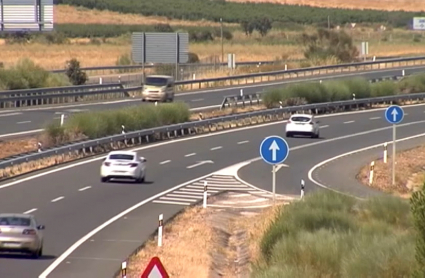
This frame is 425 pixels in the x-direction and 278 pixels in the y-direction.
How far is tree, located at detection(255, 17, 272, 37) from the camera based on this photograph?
145900mm

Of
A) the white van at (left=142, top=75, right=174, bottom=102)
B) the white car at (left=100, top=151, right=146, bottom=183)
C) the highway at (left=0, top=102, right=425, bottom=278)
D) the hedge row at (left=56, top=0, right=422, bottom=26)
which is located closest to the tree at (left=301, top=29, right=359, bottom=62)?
the white van at (left=142, top=75, right=174, bottom=102)

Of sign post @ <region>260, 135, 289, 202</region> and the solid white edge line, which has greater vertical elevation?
sign post @ <region>260, 135, 289, 202</region>

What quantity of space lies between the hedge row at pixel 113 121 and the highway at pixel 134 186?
6.97ft

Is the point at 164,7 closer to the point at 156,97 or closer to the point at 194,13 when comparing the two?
the point at 194,13

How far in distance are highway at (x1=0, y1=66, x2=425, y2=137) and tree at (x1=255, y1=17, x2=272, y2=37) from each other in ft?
199

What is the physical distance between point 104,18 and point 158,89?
349 feet

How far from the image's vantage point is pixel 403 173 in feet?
147

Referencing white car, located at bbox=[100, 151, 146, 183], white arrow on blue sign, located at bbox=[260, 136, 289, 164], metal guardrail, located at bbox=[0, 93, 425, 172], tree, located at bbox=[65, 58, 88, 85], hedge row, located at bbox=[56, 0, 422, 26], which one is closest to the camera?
white arrow on blue sign, located at bbox=[260, 136, 289, 164]

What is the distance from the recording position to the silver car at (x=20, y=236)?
78.3 ft

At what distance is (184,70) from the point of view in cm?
8725

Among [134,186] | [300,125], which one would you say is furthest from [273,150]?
[300,125]

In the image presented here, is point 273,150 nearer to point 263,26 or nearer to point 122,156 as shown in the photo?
point 122,156

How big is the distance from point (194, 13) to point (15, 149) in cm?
13074

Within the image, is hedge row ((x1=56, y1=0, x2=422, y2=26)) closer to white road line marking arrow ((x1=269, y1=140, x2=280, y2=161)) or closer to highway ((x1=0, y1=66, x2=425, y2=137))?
highway ((x1=0, y1=66, x2=425, y2=137))
